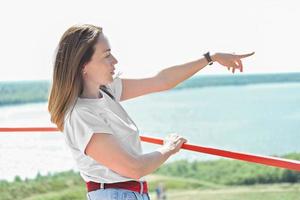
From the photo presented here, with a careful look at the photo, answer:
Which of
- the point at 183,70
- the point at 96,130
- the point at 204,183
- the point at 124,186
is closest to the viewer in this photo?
the point at 96,130

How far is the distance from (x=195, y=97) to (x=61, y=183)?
892 centimetres

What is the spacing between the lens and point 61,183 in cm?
1060

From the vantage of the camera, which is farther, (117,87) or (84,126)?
(117,87)

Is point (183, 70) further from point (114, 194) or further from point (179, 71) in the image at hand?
point (114, 194)

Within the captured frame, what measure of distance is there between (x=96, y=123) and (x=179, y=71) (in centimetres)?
49

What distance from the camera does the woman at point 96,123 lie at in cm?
155

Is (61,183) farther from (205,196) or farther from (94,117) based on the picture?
(94,117)

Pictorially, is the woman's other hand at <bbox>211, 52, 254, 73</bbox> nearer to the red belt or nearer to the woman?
the woman

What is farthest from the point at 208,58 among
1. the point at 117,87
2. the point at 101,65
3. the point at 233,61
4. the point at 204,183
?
the point at 204,183

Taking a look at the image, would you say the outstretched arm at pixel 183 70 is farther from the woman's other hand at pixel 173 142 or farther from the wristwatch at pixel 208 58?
the woman's other hand at pixel 173 142

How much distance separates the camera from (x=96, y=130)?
1546 millimetres

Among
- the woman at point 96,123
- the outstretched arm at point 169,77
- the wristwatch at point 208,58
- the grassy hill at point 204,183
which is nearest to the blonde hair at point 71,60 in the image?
the woman at point 96,123

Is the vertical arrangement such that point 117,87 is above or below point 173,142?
above

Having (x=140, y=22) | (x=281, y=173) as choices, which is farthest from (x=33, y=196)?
(x=140, y=22)
